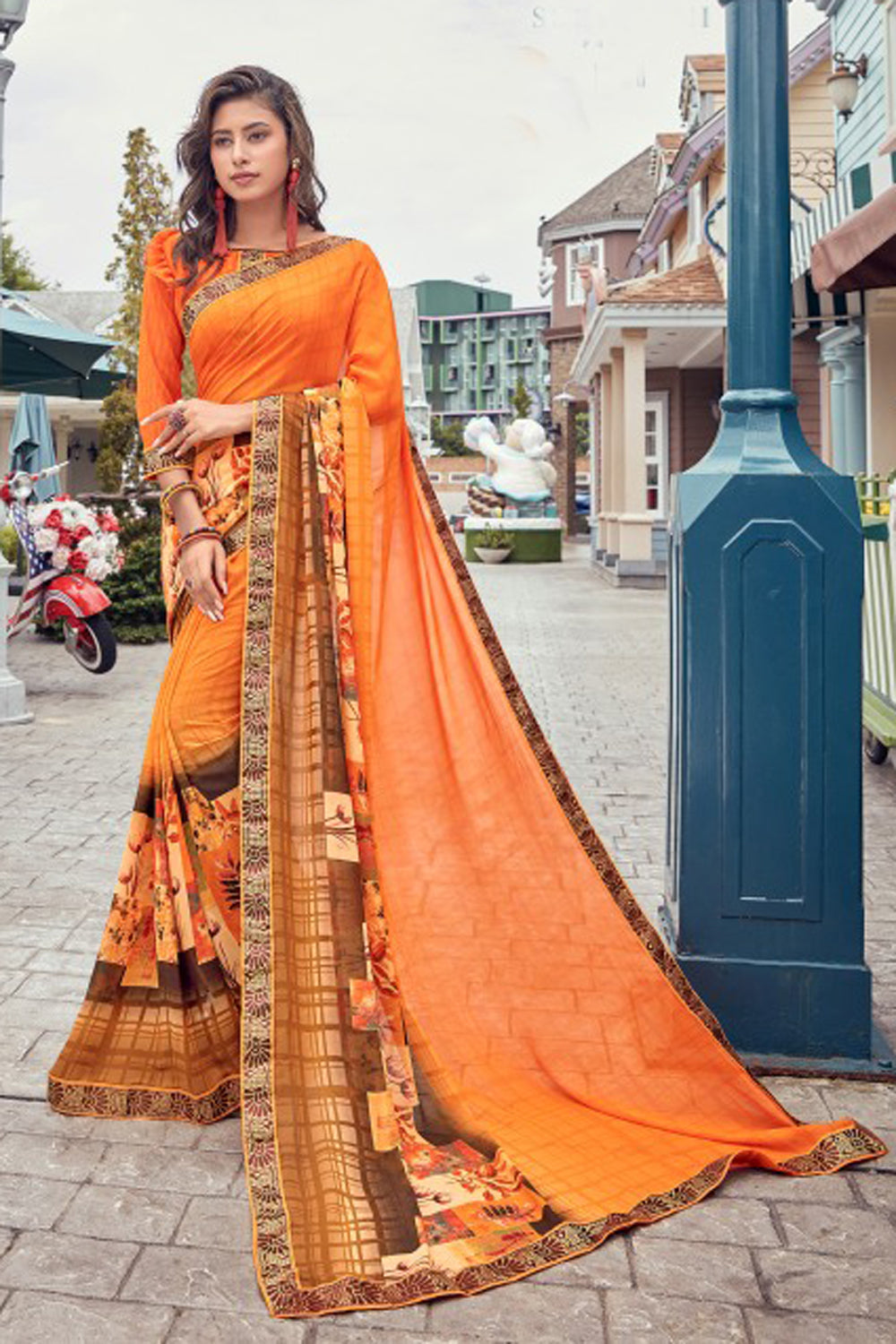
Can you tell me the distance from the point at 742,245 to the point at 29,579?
700 centimetres

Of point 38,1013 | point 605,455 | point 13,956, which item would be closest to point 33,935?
point 13,956

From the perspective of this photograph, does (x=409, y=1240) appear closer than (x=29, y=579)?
Yes

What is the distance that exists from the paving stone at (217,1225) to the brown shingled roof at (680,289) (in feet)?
54.5

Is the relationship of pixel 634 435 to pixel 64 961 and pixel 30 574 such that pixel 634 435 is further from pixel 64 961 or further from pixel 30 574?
pixel 64 961

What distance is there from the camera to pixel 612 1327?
6.75 ft

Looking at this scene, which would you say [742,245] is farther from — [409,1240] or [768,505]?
[409,1240]

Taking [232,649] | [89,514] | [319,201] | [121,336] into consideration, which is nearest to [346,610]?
[232,649]

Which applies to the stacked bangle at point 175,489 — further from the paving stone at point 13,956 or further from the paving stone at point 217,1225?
the paving stone at point 13,956

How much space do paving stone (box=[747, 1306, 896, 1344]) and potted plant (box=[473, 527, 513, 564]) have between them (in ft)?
75.8

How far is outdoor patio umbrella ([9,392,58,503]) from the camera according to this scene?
52.1 feet

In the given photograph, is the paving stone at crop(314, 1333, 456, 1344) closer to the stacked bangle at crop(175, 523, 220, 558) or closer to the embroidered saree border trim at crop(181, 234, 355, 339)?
the stacked bangle at crop(175, 523, 220, 558)

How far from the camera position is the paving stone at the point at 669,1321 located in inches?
80.0

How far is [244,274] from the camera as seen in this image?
2734mm

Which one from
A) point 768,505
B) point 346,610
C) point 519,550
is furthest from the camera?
point 519,550
